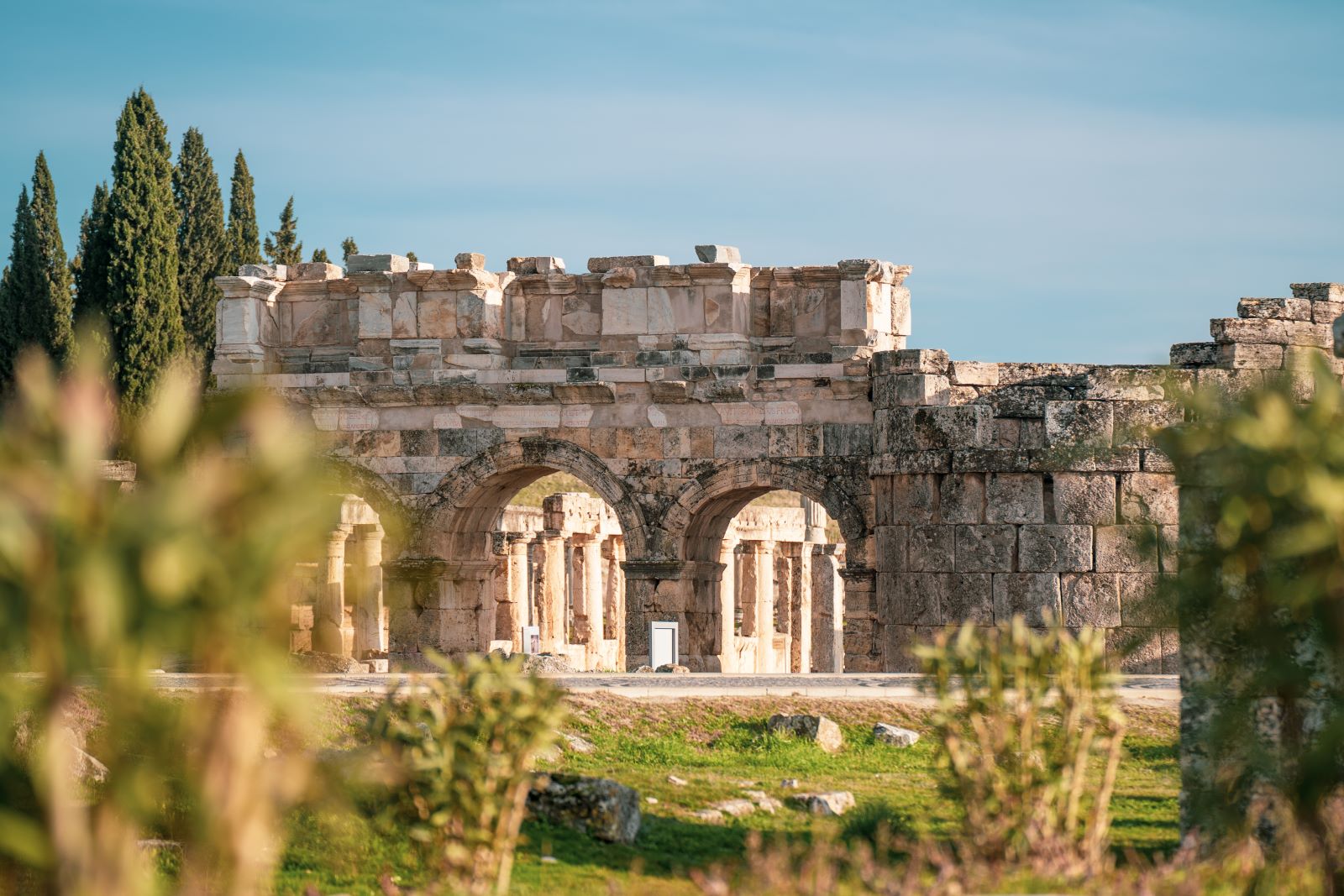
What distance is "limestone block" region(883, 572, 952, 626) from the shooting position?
61.4 feet

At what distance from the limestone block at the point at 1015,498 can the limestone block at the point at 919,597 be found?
2.70ft

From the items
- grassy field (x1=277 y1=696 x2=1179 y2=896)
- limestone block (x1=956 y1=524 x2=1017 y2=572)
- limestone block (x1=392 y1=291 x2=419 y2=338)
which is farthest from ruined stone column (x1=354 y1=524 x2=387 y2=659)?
grassy field (x1=277 y1=696 x2=1179 y2=896)

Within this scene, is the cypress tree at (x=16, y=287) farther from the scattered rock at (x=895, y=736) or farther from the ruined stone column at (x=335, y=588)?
the scattered rock at (x=895, y=736)

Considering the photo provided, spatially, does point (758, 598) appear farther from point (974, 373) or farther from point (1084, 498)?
point (1084, 498)

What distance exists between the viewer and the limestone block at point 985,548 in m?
18.4

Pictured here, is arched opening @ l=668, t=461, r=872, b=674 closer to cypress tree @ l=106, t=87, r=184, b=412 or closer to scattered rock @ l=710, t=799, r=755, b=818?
cypress tree @ l=106, t=87, r=184, b=412

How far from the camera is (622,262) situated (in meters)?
21.0

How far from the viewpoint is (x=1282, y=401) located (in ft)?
21.4

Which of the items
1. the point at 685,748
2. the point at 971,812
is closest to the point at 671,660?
the point at 685,748

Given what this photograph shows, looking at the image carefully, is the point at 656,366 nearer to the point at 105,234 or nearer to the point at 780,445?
the point at 780,445

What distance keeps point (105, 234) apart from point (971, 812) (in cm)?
3057

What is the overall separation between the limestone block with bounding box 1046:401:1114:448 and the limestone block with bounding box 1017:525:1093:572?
0.85 metres

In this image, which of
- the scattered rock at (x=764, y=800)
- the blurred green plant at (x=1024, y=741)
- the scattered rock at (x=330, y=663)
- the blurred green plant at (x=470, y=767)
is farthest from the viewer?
the scattered rock at (x=330, y=663)

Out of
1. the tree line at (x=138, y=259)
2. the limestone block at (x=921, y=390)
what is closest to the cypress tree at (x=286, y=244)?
the tree line at (x=138, y=259)
